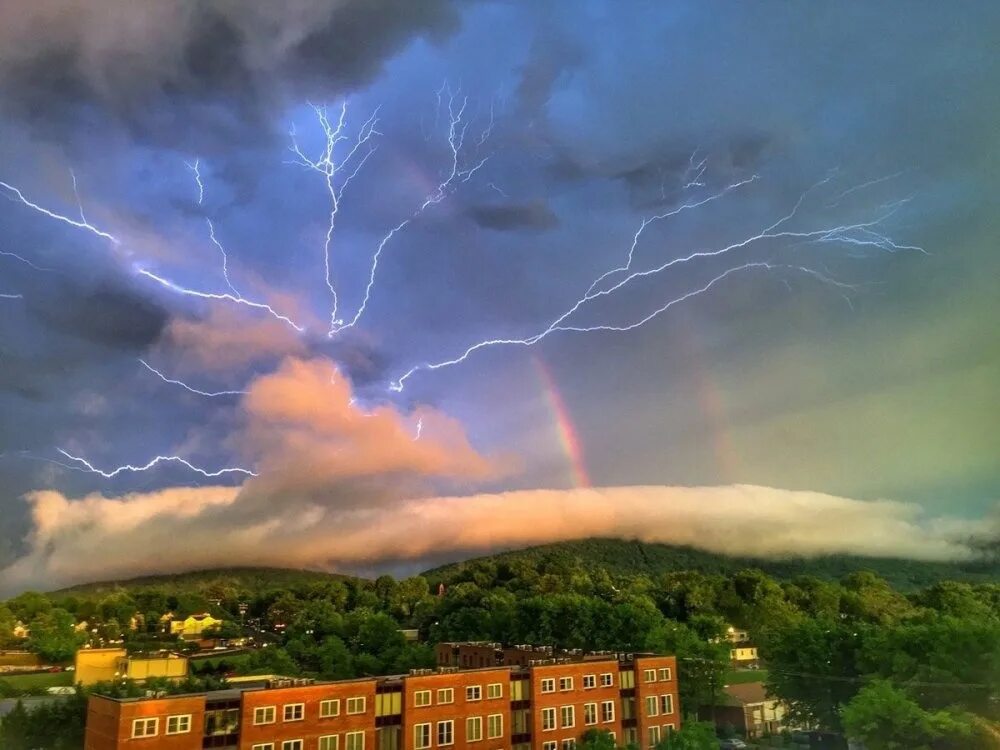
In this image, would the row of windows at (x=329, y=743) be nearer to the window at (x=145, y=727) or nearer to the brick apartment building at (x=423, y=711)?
the brick apartment building at (x=423, y=711)

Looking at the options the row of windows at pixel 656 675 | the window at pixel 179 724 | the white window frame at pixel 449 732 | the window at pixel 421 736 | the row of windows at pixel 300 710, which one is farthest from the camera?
the row of windows at pixel 656 675

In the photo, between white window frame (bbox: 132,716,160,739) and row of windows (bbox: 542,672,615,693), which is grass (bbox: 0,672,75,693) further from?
row of windows (bbox: 542,672,615,693)

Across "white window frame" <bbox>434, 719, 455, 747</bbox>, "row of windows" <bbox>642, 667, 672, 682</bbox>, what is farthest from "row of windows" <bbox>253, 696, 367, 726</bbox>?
"row of windows" <bbox>642, 667, 672, 682</bbox>

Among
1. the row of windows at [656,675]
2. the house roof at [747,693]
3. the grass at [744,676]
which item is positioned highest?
the row of windows at [656,675]

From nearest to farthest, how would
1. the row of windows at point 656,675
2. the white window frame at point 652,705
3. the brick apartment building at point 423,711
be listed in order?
the brick apartment building at point 423,711
the white window frame at point 652,705
the row of windows at point 656,675

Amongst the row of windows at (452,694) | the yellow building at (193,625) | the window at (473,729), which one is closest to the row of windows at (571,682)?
the row of windows at (452,694)

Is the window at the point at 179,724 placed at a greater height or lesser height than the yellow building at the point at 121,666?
greater

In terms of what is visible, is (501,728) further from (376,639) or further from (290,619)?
(290,619)
